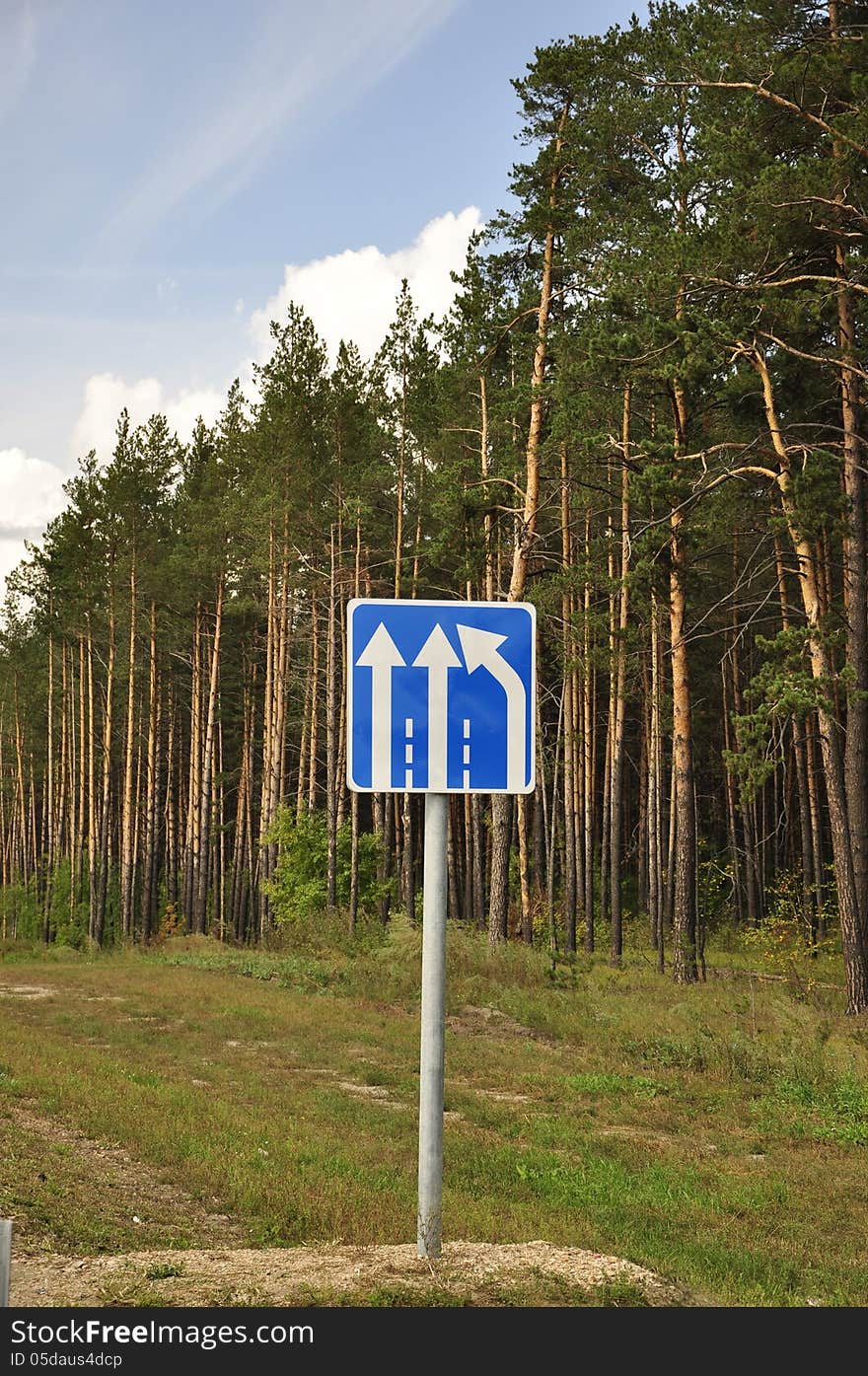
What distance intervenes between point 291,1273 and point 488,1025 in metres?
13.7

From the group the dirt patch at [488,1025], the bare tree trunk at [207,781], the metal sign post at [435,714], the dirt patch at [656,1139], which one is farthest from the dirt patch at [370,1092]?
the bare tree trunk at [207,781]

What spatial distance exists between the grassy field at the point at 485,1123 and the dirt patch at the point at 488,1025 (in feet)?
0.23

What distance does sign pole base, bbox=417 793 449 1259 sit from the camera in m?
4.91

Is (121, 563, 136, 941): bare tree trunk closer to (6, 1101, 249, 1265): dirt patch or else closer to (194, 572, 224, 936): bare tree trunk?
(194, 572, 224, 936): bare tree trunk

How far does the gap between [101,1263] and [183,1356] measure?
2.15m

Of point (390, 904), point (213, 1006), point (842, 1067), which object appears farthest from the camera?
point (390, 904)

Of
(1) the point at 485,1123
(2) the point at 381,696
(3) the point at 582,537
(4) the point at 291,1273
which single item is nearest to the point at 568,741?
(3) the point at 582,537

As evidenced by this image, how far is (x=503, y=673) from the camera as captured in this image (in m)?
4.98

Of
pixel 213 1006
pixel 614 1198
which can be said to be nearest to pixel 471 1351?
pixel 614 1198

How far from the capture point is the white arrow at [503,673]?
495cm

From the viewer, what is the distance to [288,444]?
34.8m

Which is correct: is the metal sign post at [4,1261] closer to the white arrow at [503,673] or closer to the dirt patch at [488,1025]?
the white arrow at [503,673]

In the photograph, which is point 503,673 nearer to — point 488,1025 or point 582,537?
point 488,1025

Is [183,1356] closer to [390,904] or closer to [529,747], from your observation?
[529,747]
